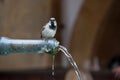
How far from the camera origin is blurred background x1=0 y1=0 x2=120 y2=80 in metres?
7.78

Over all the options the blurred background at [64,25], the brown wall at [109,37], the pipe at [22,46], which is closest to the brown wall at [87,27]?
the blurred background at [64,25]

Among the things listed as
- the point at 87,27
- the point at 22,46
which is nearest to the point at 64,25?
the point at 87,27

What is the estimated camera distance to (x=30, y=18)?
7.93m

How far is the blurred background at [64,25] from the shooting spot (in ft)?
25.5

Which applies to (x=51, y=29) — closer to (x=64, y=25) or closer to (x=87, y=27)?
(x=87, y=27)

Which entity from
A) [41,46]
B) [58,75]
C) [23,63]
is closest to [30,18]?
[23,63]

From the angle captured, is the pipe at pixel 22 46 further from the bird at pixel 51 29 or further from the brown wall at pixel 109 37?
the brown wall at pixel 109 37

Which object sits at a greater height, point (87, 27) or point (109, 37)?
point (87, 27)

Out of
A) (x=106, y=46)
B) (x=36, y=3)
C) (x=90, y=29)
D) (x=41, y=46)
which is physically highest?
(x=41, y=46)

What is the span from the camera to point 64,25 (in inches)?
339

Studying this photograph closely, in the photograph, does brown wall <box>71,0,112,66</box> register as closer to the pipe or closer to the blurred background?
the blurred background

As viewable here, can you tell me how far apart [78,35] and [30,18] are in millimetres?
1025

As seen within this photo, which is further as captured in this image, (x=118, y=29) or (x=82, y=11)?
(x=118, y=29)

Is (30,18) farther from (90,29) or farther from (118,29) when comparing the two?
(118,29)
